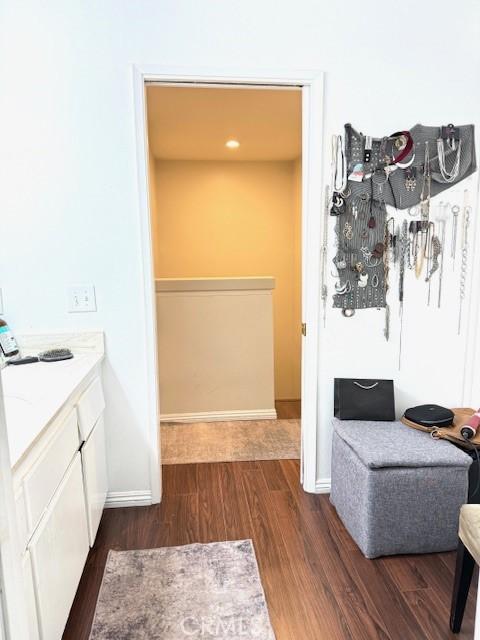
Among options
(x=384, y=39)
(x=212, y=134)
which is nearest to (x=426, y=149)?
(x=384, y=39)

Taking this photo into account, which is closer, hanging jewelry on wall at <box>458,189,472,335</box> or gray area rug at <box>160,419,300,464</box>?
hanging jewelry on wall at <box>458,189,472,335</box>

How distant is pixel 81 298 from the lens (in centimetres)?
209

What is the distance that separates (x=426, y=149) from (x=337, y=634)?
213 centimetres

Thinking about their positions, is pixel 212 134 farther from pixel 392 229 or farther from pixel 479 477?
pixel 479 477

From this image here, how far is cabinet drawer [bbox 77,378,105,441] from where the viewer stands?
1668 millimetres

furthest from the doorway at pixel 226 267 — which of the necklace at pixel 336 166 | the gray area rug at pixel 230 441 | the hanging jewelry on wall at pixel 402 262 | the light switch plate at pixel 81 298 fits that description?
the light switch plate at pixel 81 298

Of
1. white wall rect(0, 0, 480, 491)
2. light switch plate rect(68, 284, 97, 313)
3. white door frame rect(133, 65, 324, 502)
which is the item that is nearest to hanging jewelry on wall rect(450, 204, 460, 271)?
white wall rect(0, 0, 480, 491)

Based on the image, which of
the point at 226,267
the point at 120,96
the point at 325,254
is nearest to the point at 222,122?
the point at 120,96

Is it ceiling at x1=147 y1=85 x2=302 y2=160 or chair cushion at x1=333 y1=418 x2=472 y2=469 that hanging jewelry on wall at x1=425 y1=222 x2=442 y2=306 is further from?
ceiling at x1=147 y1=85 x2=302 y2=160

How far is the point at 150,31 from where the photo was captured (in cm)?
195

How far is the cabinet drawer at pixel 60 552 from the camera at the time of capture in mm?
1144

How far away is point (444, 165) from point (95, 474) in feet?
7.27

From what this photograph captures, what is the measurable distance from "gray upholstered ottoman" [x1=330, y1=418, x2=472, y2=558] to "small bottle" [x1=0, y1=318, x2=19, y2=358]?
1.63 meters

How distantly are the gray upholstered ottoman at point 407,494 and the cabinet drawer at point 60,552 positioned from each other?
1142 mm
